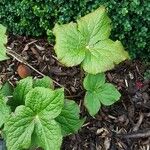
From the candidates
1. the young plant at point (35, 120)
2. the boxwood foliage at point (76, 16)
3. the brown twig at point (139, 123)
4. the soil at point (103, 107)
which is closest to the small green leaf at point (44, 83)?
the young plant at point (35, 120)

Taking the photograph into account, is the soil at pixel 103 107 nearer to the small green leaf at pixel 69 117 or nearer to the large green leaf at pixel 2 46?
the small green leaf at pixel 69 117

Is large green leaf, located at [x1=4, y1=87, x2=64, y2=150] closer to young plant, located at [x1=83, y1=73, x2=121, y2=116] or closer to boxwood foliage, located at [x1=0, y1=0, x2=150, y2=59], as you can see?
→ young plant, located at [x1=83, y1=73, x2=121, y2=116]

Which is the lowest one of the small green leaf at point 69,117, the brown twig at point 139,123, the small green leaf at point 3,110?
the brown twig at point 139,123

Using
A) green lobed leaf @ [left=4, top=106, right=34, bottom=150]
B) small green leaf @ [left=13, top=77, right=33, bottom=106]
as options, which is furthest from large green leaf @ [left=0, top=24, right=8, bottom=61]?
green lobed leaf @ [left=4, top=106, right=34, bottom=150]

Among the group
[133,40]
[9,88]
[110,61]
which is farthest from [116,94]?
[9,88]

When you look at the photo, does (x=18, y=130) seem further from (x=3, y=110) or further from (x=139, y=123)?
(x=139, y=123)

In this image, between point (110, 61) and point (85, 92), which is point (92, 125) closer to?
point (85, 92)
